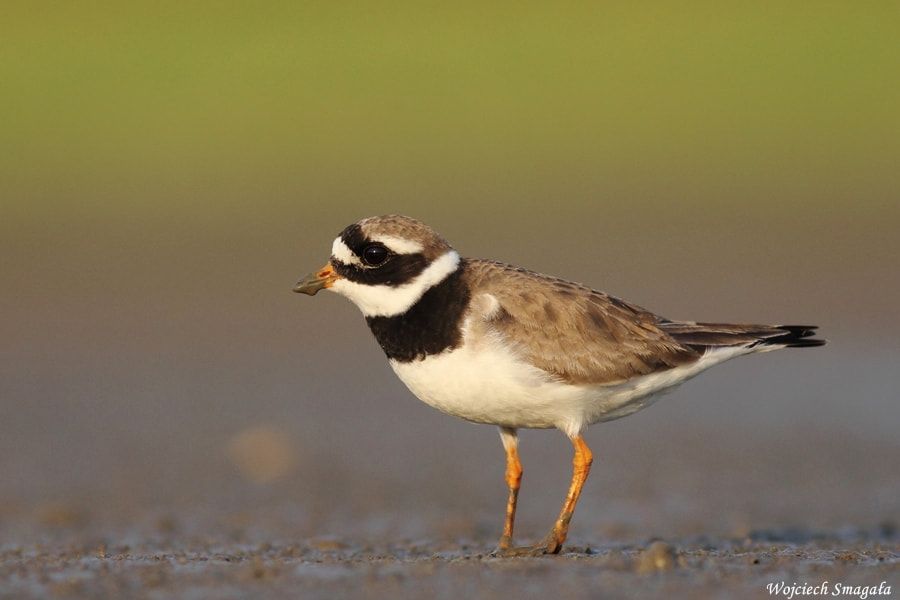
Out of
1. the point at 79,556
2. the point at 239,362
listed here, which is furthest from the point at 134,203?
the point at 79,556

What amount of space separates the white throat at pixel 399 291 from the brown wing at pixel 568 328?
154mm

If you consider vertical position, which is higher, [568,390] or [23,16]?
[23,16]

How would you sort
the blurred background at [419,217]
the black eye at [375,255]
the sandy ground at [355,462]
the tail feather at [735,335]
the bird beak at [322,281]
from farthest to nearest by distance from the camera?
the blurred background at [419,217]
the tail feather at [735,335]
the bird beak at [322,281]
the black eye at [375,255]
the sandy ground at [355,462]

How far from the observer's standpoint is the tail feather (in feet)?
27.1

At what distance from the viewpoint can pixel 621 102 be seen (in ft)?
79.1

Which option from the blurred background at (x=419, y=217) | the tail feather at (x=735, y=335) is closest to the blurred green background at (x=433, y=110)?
the blurred background at (x=419, y=217)

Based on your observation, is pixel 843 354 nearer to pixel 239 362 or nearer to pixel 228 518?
pixel 239 362

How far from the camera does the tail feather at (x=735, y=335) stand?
8250mm

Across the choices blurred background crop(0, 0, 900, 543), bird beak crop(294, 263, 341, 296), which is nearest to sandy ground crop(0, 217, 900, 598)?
blurred background crop(0, 0, 900, 543)

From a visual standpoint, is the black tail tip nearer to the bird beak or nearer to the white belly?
the white belly

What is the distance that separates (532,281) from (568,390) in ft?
2.37

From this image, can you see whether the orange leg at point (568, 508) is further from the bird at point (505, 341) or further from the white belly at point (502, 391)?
the white belly at point (502, 391)

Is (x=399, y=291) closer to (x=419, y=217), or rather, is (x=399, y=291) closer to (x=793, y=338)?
(x=793, y=338)

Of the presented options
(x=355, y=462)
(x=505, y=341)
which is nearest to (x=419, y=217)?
(x=355, y=462)
